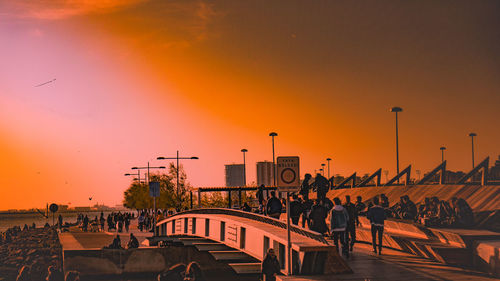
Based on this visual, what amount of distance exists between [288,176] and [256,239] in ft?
33.2

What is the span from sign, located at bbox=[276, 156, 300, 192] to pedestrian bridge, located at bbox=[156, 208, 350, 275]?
71.3 inches

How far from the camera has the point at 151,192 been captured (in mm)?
38594

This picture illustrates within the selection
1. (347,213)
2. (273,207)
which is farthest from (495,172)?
(347,213)

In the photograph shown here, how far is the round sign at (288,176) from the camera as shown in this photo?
1447 centimetres

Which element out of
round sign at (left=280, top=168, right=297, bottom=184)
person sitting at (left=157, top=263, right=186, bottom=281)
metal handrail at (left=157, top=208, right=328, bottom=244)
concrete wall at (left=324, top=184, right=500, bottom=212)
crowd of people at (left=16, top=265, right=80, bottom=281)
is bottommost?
crowd of people at (left=16, top=265, right=80, bottom=281)

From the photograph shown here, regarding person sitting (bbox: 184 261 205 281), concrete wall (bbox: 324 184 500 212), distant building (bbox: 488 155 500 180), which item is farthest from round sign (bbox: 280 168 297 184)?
distant building (bbox: 488 155 500 180)

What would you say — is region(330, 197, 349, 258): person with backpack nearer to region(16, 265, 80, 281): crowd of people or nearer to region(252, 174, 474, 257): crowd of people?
region(252, 174, 474, 257): crowd of people

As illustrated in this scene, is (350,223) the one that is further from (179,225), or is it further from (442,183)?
(179,225)

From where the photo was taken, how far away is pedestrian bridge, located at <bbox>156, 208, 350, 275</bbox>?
15.4m

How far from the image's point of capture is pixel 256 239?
2409cm

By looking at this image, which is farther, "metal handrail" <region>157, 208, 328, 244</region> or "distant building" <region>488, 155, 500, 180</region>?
"distant building" <region>488, 155, 500, 180</region>

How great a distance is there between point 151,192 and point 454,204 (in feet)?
71.2

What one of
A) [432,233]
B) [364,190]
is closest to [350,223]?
[432,233]

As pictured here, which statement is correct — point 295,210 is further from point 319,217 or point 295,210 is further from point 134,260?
point 134,260
